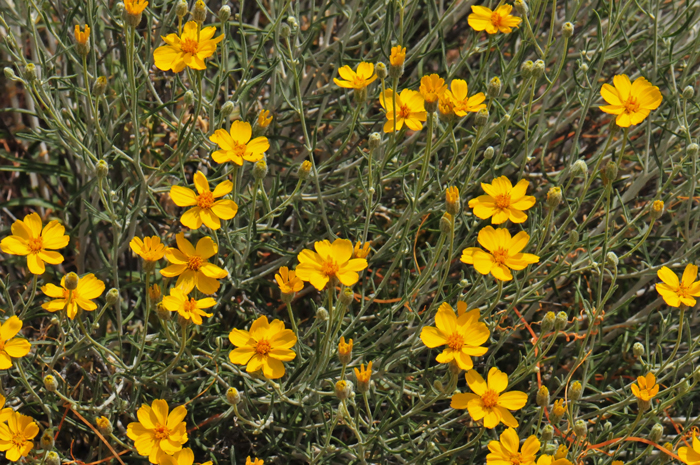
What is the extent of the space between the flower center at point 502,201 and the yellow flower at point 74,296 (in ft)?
3.57

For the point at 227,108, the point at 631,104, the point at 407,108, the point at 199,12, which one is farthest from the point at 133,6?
the point at 631,104

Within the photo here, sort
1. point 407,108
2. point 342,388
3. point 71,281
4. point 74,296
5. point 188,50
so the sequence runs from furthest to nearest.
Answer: point 407,108 < point 188,50 < point 74,296 < point 71,281 < point 342,388

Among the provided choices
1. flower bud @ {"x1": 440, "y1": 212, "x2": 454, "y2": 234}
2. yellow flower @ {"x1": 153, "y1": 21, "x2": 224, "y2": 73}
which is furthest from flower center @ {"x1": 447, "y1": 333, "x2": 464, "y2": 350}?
yellow flower @ {"x1": 153, "y1": 21, "x2": 224, "y2": 73}

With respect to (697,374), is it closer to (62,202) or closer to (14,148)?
(62,202)

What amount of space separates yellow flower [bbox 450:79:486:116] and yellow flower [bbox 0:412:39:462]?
1.39m

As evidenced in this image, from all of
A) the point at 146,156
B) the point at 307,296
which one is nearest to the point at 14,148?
the point at 146,156

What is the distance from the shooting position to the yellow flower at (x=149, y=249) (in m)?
1.81

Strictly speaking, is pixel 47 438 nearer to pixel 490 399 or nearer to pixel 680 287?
pixel 490 399

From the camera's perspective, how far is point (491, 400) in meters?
1.87

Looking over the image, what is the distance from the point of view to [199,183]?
1.95 m

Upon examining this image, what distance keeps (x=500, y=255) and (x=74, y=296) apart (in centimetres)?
108

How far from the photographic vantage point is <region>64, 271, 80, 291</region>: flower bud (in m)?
1.75

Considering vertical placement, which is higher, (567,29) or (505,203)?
(567,29)

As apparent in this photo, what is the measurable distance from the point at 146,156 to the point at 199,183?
37.9 inches
